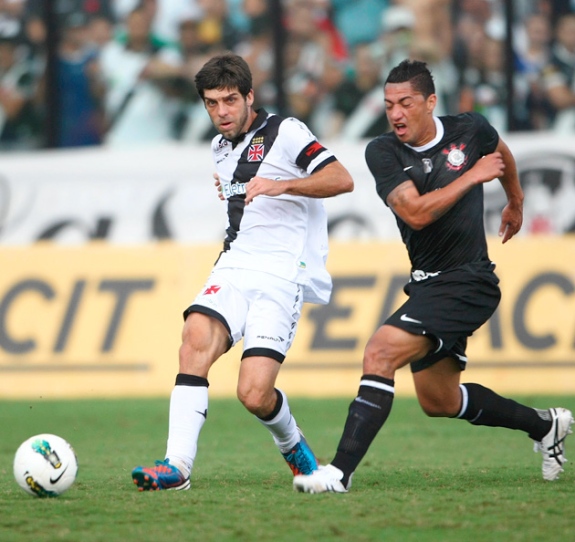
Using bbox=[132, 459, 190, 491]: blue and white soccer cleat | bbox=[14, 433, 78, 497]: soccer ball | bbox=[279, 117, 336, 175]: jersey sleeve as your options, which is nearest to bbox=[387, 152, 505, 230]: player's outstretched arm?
bbox=[279, 117, 336, 175]: jersey sleeve

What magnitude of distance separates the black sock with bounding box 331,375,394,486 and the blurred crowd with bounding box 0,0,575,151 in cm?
935

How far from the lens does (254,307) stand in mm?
6172

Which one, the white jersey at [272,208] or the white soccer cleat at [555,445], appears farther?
the white jersey at [272,208]

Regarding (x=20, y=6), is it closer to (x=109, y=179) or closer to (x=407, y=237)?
(x=109, y=179)

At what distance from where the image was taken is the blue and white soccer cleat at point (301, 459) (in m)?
6.28

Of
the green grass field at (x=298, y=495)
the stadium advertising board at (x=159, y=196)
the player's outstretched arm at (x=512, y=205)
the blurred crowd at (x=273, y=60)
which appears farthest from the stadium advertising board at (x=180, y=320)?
the player's outstretched arm at (x=512, y=205)

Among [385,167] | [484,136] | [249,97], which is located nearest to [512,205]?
[484,136]

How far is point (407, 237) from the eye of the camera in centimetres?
620

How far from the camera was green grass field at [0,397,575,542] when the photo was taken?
15.2ft

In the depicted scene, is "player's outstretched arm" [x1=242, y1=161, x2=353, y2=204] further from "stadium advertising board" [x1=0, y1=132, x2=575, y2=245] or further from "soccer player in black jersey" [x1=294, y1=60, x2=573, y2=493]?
"stadium advertising board" [x1=0, y1=132, x2=575, y2=245]

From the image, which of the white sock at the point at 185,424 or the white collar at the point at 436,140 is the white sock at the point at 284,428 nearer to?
the white sock at the point at 185,424

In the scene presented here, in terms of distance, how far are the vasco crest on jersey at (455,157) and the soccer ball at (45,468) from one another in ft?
8.01

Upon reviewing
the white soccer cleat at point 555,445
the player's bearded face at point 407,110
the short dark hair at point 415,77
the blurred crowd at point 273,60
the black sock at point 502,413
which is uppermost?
the blurred crowd at point 273,60

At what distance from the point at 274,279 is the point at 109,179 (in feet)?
29.8
